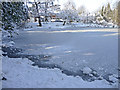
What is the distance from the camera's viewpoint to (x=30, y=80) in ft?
13.4

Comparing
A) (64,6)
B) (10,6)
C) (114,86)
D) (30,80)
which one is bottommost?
(114,86)

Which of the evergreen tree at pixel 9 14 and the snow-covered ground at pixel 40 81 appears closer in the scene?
the snow-covered ground at pixel 40 81

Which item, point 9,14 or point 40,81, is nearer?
point 40,81

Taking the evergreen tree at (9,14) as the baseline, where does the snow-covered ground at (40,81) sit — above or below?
below

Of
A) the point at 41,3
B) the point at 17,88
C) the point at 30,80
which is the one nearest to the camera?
the point at 17,88

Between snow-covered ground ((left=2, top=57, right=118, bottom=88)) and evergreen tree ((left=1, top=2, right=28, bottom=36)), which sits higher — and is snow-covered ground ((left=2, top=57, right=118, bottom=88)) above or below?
below

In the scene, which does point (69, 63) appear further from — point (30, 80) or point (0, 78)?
point (0, 78)

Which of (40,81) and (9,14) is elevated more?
(9,14)

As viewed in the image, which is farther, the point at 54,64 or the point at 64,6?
the point at 64,6

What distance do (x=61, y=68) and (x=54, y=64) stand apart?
0.58 m

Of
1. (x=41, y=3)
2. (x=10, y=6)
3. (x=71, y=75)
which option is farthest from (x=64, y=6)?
(x=71, y=75)

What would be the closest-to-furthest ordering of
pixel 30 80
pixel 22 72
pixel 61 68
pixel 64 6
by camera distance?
pixel 30 80 < pixel 22 72 < pixel 61 68 < pixel 64 6

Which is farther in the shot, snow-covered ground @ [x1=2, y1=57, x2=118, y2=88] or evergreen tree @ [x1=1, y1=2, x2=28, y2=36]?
evergreen tree @ [x1=1, y1=2, x2=28, y2=36]

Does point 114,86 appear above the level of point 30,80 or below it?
below
